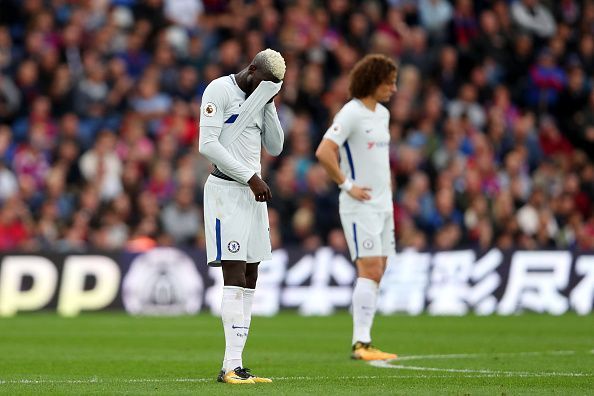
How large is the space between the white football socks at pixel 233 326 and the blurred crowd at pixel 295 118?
11.1 metres

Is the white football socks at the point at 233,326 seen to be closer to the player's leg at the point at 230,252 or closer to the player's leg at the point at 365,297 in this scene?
the player's leg at the point at 230,252

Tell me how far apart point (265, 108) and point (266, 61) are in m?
0.39

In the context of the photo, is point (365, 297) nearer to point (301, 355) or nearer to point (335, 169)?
point (301, 355)

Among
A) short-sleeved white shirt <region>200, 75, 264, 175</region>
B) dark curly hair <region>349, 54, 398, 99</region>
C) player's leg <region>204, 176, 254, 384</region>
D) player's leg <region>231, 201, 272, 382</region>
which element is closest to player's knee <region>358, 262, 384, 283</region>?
dark curly hair <region>349, 54, 398, 99</region>

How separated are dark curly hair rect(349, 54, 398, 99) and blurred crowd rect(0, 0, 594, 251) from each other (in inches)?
320

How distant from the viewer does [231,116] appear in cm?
990

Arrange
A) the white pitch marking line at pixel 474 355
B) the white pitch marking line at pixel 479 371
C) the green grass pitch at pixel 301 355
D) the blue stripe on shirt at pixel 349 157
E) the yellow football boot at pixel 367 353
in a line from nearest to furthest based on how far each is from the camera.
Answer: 1. the green grass pitch at pixel 301 355
2. the white pitch marking line at pixel 479 371
3. the yellow football boot at pixel 367 353
4. the white pitch marking line at pixel 474 355
5. the blue stripe on shirt at pixel 349 157

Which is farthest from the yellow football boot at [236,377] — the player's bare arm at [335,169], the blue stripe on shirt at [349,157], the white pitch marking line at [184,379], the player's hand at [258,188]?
the blue stripe on shirt at [349,157]

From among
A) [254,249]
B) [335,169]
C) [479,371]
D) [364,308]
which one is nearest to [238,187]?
[254,249]

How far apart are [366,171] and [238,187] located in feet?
10.2

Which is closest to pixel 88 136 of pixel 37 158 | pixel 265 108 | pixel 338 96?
pixel 37 158

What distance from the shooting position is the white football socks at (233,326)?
383 inches

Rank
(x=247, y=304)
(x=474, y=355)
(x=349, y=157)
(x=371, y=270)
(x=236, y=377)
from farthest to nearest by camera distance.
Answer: (x=349, y=157)
(x=371, y=270)
(x=474, y=355)
(x=247, y=304)
(x=236, y=377)

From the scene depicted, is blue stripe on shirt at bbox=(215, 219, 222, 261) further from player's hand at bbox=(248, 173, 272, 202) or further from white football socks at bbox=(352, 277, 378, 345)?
white football socks at bbox=(352, 277, 378, 345)
